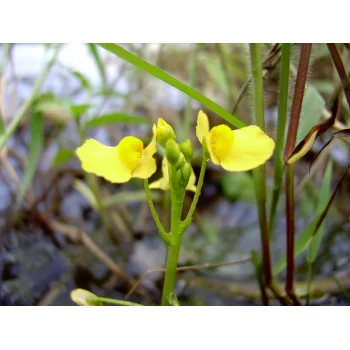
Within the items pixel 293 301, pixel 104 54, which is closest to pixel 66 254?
pixel 293 301

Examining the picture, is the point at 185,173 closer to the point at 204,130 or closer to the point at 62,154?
the point at 204,130

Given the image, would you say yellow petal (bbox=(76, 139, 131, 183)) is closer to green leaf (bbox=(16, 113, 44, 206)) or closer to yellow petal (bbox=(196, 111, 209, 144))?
yellow petal (bbox=(196, 111, 209, 144))

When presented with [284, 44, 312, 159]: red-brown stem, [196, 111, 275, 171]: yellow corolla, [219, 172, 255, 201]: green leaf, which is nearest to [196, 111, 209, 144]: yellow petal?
[196, 111, 275, 171]: yellow corolla

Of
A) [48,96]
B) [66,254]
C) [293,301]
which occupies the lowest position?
[66,254]

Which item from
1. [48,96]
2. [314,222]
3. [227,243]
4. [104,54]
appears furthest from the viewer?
[104,54]

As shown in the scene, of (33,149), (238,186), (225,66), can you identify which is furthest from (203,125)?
(238,186)
